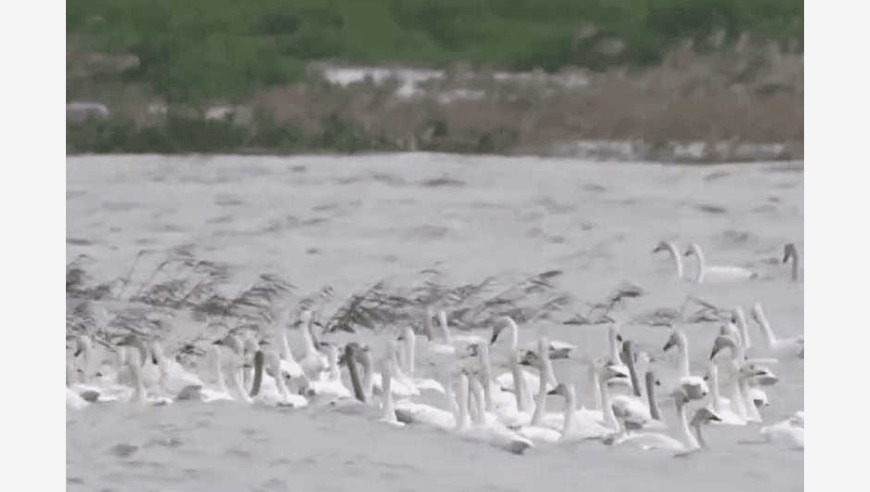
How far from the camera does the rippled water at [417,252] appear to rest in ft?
11.4

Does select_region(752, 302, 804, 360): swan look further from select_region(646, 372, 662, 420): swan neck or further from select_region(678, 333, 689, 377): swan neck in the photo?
select_region(646, 372, 662, 420): swan neck

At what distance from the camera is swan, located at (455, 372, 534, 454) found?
3.51 m

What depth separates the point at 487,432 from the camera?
3518 millimetres

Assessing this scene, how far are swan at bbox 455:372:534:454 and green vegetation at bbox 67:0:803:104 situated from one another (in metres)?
0.78

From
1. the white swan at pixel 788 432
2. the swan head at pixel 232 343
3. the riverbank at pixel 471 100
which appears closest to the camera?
the white swan at pixel 788 432

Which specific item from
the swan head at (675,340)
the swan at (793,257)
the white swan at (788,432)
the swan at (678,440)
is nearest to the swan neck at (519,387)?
the swan at (678,440)

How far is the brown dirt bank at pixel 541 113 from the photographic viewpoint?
3.54 meters

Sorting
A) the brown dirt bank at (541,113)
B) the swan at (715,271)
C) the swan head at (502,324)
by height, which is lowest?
the swan head at (502,324)

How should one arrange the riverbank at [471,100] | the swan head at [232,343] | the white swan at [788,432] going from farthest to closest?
the swan head at [232,343] < the riverbank at [471,100] < the white swan at [788,432]

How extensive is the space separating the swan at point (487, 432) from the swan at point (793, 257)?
2.54ft

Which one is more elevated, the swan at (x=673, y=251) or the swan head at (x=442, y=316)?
the swan at (x=673, y=251)

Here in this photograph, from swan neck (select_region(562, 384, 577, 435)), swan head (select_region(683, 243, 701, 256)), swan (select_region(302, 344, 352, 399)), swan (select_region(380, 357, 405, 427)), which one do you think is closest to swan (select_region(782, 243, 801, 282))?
swan head (select_region(683, 243, 701, 256))

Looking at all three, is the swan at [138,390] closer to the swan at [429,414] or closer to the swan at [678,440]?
the swan at [429,414]

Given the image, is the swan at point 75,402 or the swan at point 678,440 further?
the swan at point 75,402
